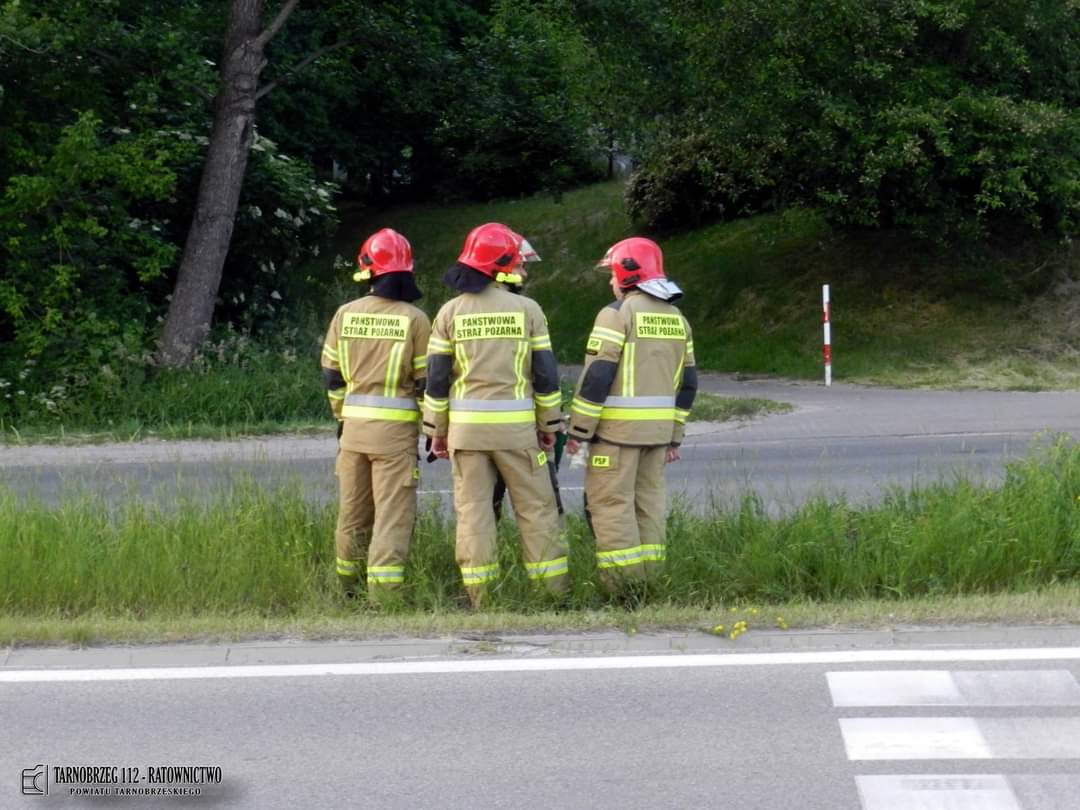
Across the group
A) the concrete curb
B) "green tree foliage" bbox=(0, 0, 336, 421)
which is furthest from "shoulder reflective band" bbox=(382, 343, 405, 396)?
"green tree foliage" bbox=(0, 0, 336, 421)

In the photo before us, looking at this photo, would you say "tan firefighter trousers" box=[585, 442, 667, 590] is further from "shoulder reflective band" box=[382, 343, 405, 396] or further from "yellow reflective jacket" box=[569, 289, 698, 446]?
"shoulder reflective band" box=[382, 343, 405, 396]

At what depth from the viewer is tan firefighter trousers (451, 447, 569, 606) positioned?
7.19 metres

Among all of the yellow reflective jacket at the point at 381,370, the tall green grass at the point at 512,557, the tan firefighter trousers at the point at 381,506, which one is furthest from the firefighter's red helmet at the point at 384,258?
the tall green grass at the point at 512,557

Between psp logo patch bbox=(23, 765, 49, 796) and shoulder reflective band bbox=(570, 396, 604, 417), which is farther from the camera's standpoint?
shoulder reflective band bbox=(570, 396, 604, 417)

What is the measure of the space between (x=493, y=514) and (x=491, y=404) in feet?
1.90

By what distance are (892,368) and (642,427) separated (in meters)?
13.6

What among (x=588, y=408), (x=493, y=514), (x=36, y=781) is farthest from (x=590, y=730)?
(x=588, y=408)

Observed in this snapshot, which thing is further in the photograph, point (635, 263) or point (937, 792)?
point (635, 263)

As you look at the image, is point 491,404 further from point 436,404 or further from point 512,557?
point 512,557

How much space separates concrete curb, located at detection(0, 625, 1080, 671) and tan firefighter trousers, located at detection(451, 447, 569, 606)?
63 cm

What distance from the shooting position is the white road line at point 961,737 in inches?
199

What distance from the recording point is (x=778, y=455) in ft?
43.9

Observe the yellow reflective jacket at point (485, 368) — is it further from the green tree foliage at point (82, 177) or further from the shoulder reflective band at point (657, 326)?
the green tree foliage at point (82, 177)

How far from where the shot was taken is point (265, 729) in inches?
216
